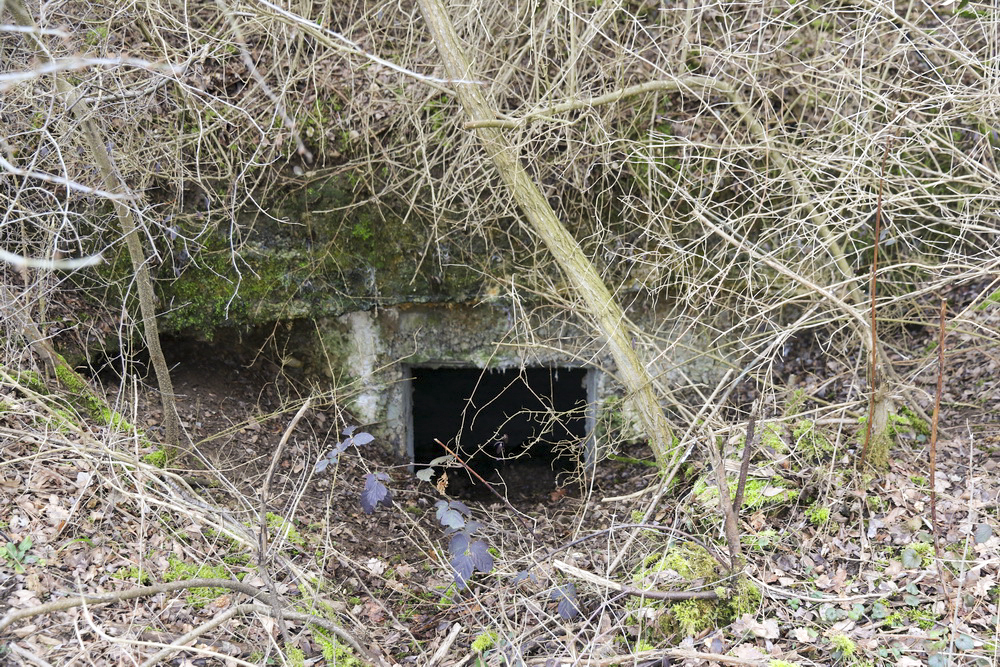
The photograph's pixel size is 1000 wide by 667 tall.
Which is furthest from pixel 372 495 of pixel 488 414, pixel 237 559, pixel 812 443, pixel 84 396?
pixel 488 414

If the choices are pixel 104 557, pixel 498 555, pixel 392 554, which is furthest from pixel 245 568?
pixel 498 555

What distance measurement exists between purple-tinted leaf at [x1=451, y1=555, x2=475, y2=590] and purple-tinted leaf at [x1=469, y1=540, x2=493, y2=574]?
45mm

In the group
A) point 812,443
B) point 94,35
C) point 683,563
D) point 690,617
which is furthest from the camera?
point 94,35

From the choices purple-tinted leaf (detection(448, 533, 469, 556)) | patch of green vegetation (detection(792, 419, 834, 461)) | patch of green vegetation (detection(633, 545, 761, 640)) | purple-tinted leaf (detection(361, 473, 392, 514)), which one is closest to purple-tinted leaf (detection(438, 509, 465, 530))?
purple-tinted leaf (detection(448, 533, 469, 556))

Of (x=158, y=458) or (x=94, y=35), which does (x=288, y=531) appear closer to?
(x=158, y=458)

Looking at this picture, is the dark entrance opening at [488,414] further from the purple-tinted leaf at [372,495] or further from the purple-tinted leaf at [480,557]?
the purple-tinted leaf at [480,557]

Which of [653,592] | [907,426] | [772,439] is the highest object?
[907,426]

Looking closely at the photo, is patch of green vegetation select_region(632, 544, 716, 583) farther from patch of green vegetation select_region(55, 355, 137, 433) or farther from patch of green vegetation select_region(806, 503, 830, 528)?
patch of green vegetation select_region(55, 355, 137, 433)

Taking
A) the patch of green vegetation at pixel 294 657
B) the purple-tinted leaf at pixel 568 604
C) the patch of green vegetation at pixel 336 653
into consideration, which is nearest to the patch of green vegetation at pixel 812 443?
the purple-tinted leaf at pixel 568 604

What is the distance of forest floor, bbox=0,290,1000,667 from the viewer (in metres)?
3.08

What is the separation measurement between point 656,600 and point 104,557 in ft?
9.35

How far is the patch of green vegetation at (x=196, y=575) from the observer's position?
3574 millimetres

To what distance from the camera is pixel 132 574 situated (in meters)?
3.55

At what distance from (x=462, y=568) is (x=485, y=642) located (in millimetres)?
387
